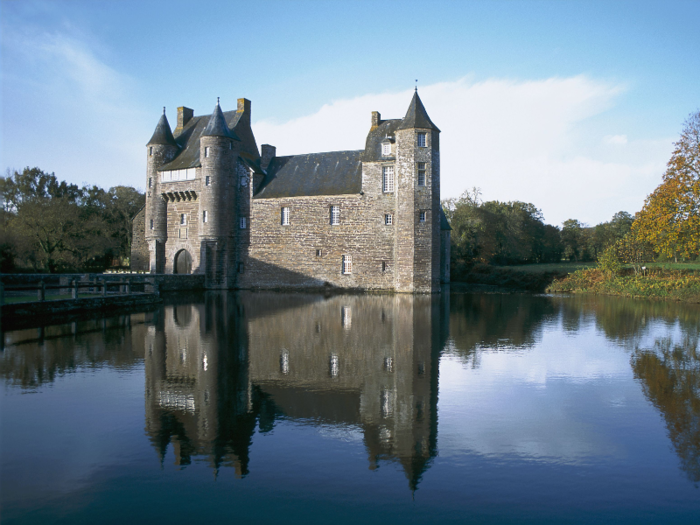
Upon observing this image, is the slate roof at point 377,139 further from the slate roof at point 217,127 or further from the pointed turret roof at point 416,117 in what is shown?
the slate roof at point 217,127

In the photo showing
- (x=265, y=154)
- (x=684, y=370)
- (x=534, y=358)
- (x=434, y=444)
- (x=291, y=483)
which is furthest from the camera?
(x=265, y=154)

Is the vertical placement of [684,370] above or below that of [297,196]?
below

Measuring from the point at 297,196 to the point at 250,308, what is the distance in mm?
15698

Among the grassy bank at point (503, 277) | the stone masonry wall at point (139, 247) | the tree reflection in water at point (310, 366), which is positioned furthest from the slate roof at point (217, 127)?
the grassy bank at point (503, 277)

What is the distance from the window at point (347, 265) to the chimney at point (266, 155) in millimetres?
9710

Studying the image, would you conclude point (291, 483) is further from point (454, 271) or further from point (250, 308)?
point (454, 271)

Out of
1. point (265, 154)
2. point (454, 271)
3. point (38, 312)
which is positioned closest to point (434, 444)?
point (38, 312)

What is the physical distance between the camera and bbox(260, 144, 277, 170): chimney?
37.5 meters

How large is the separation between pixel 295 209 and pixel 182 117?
13.0m

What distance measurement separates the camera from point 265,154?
3788 cm

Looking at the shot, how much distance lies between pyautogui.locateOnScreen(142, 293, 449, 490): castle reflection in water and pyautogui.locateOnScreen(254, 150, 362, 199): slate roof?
20574mm

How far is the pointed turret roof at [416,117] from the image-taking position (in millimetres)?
30266

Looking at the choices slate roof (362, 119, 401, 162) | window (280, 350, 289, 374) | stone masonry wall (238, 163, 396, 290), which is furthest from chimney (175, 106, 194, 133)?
window (280, 350, 289, 374)

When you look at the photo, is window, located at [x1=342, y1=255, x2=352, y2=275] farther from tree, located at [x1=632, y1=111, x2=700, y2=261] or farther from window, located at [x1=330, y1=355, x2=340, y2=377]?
window, located at [x1=330, y1=355, x2=340, y2=377]
